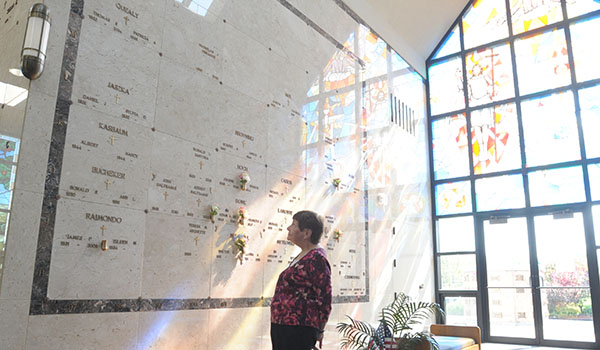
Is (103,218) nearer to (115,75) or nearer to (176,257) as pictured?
(176,257)

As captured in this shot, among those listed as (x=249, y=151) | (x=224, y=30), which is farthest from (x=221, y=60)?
(x=249, y=151)

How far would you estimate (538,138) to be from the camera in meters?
7.46

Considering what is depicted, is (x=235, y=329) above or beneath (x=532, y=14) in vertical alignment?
beneath

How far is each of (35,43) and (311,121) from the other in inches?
124

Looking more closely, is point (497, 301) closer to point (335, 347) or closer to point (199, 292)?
point (335, 347)

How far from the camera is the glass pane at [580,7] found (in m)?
7.41

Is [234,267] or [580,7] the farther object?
[580,7]

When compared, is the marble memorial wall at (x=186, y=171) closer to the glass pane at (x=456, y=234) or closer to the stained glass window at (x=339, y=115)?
the stained glass window at (x=339, y=115)

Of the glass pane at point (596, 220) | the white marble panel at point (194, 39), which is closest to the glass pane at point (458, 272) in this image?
the glass pane at point (596, 220)

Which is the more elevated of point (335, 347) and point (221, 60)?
point (221, 60)

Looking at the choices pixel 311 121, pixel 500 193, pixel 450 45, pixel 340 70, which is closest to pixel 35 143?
pixel 311 121

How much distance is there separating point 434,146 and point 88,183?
6510 millimetres

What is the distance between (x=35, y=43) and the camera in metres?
2.93

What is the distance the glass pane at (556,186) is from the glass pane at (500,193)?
173mm
